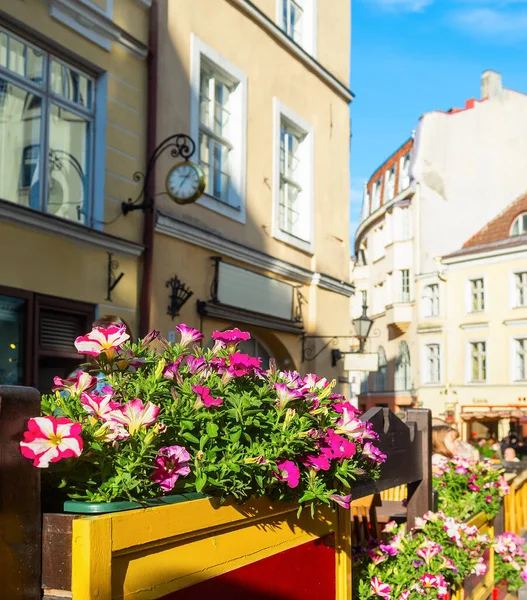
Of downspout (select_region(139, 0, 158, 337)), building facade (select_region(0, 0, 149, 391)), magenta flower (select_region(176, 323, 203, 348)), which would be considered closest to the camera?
magenta flower (select_region(176, 323, 203, 348))

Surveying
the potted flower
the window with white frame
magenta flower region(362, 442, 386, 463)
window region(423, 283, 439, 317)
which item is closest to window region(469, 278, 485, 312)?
window region(423, 283, 439, 317)

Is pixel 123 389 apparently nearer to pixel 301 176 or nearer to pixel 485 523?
pixel 485 523

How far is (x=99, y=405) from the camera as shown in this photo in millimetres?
2080

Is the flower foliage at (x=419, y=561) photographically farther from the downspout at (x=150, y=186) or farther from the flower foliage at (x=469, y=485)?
the downspout at (x=150, y=186)

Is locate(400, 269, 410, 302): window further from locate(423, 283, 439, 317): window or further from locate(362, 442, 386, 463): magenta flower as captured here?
locate(362, 442, 386, 463): magenta flower

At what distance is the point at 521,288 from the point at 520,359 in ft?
9.24

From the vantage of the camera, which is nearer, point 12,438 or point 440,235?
point 12,438

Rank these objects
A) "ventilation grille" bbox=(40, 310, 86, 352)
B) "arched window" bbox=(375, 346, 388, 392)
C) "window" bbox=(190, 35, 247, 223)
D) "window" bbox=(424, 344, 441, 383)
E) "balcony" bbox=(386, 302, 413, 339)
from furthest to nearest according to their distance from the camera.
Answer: "arched window" bbox=(375, 346, 388, 392) < "balcony" bbox=(386, 302, 413, 339) < "window" bbox=(424, 344, 441, 383) < "window" bbox=(190, 35, 247, 223) < "ventilation grille" bbox=(40, 310, 86, 352)

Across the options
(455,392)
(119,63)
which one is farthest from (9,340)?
(455,392)

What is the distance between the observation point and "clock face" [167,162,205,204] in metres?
9.59

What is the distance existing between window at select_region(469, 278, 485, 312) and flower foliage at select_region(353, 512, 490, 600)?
3352cm

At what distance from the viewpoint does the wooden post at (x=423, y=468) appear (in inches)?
180

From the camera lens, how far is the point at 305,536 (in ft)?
9.09

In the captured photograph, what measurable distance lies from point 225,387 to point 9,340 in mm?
6052
